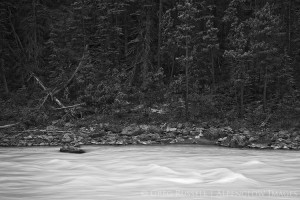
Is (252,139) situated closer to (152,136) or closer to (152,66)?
(152,136)

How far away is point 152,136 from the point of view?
65.8 ft

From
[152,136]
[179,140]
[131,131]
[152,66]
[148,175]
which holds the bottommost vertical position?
[179,140]

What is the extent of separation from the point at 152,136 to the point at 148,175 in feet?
31.9

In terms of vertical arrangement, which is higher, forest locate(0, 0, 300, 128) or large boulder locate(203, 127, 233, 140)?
forest locate(0, 0, 300, 128)

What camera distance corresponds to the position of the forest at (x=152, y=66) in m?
24.2

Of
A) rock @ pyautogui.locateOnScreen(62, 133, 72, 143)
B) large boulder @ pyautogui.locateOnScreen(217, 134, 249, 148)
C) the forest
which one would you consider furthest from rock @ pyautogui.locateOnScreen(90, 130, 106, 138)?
large boulder @ pyautogui.locateOnScreen(217, 134, 249, 148)

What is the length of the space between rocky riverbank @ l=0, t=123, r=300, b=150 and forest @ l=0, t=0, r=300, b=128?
2040mm

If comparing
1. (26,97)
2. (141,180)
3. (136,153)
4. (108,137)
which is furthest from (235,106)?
(141,180)

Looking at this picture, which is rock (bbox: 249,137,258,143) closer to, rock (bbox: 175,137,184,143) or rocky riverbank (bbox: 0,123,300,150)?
rocky riverbank (bbox: 0,123,300,150)

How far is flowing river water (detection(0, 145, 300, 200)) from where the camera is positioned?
309 inches

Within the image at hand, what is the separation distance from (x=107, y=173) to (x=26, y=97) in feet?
65.1

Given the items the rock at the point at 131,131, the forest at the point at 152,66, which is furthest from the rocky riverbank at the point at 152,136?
the forest at the point at 152,66

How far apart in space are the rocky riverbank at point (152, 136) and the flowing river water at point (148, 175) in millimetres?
2479

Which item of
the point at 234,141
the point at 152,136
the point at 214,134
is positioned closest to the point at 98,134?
the point at 152,136
